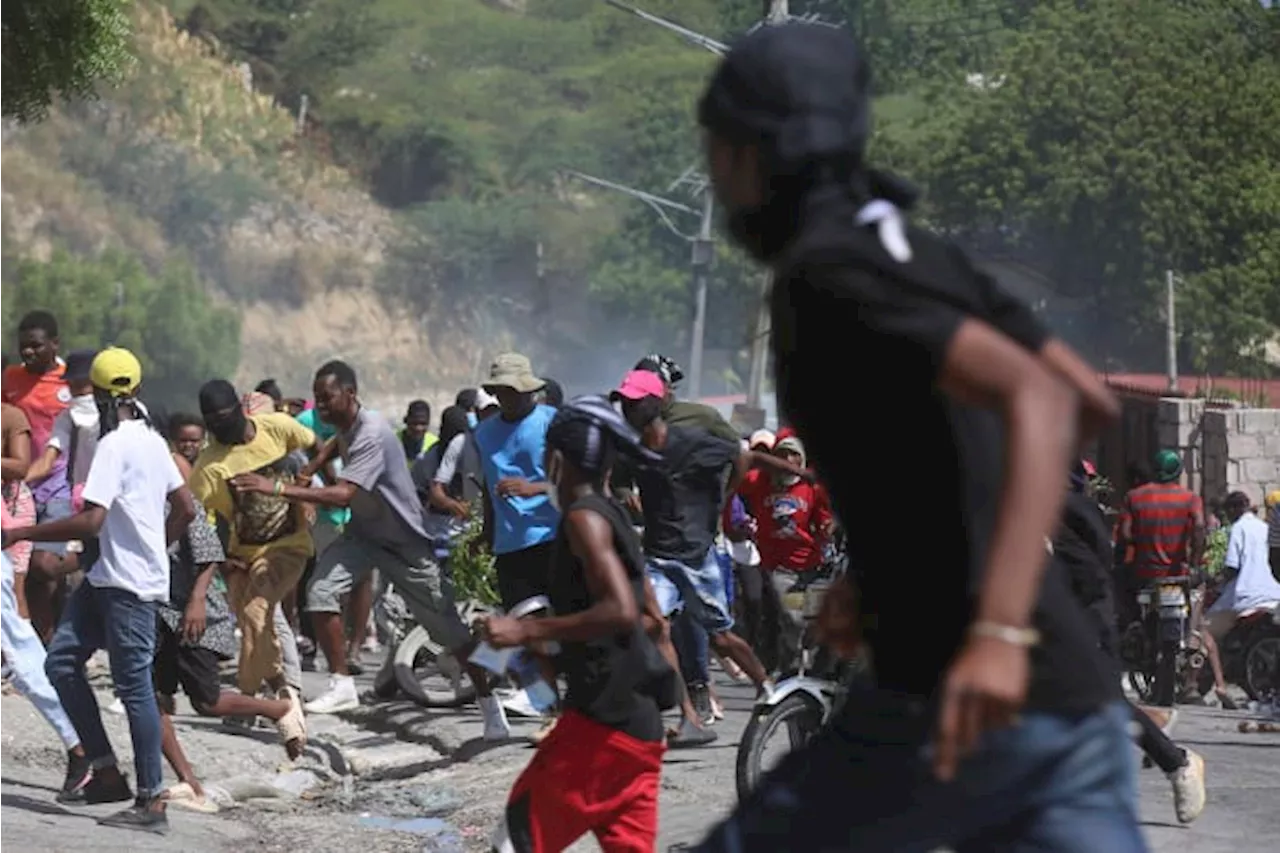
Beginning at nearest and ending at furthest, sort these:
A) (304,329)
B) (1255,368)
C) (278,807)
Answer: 1. (278,807)
2. (1255,368)
3. (304,329)

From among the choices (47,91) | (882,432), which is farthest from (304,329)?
(882,432)

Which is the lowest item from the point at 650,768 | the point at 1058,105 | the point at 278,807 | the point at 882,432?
the point at 278,807

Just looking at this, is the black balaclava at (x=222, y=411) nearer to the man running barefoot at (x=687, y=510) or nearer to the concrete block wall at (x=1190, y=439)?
the man running barefoot at (x=687, y=510)

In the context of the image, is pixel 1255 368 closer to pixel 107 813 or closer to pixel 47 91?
pixel 47 91

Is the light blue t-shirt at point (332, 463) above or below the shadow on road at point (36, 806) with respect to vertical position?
above

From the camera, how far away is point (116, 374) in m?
9.34

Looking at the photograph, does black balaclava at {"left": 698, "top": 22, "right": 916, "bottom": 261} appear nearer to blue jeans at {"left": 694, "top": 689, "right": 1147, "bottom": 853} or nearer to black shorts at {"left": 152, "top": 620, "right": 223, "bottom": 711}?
blue jeans at {"left": 694, "top": 689, "right": 1147, "bottom": 853}

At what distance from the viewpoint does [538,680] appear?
6656 millimetres

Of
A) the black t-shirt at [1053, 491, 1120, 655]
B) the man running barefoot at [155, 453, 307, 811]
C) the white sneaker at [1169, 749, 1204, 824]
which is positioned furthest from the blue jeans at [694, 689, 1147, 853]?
the man running barefoot at [155, 453, 307, 811]

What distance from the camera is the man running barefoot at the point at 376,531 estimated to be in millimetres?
12516

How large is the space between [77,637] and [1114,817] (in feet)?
22.1

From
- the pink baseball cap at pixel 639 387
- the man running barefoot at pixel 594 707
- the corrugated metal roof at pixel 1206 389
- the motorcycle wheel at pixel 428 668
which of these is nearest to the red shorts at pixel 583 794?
the man running barefoot at pixel 594 707

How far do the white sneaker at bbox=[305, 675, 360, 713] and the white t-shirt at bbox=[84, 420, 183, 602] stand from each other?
407cm

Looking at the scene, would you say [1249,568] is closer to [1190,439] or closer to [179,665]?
[1190,439]
